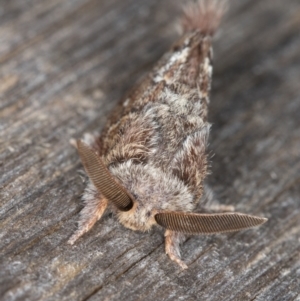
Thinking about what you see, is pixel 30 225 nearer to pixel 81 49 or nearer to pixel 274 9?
pixel 81 49

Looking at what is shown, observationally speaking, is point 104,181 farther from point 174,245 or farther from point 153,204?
point 174,245

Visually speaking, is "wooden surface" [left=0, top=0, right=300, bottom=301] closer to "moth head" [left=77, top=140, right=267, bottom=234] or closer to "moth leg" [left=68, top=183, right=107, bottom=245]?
"moth leg" [left=68, top=183, right=107, bottom=245]

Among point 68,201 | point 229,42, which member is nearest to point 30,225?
point 68,201

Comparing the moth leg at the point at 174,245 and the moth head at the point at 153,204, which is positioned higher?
the moth head at the point at 153,204

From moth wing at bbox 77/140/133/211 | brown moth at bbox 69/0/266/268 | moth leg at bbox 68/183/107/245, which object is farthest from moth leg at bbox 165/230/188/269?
moth leg at bbox 68/183/107/245

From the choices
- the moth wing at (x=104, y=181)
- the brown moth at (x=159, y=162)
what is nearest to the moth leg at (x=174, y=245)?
the brown moth at (x=159, y=162)

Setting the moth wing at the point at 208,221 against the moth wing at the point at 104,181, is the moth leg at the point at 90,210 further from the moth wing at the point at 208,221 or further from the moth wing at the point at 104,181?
the moth wing at the point at 208,221

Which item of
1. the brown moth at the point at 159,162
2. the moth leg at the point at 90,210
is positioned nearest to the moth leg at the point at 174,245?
the brown moth at the point at 159,162

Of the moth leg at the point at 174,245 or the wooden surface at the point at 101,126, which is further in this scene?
the moth leg at the point at 174,245
